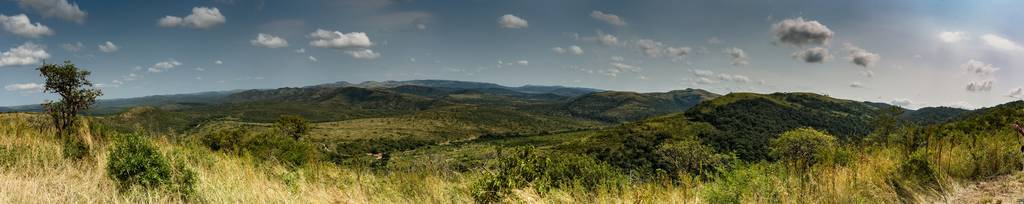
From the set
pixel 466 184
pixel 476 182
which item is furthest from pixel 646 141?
pixel 476 182

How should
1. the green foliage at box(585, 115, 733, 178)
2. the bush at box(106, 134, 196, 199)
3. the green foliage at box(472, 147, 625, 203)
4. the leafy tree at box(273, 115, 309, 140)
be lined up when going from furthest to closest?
the green foliage at box(585, 115, 733, 178), the leafy tree at box(273, 115, 309, 140), the green foliage at box(472, 147, 625, 203), the bush at box(106, 134, 196, 199)

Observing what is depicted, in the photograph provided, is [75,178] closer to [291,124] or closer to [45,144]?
[45,144]

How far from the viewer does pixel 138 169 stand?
20.9 ft

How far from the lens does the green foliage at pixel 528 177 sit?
20.8 ft

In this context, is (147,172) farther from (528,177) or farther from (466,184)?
(528,177)

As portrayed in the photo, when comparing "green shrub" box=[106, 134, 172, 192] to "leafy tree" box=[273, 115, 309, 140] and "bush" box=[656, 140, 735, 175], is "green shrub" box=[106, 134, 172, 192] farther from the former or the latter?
"leafy tree" box=[273, 115, 309, 140]

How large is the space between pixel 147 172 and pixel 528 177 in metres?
4.94

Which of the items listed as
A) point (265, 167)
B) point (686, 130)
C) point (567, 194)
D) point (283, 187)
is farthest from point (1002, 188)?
point (686, 130)

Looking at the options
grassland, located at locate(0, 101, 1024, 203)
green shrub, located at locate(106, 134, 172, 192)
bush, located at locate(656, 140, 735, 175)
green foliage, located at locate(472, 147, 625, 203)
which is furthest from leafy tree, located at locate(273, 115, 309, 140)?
green foliage, located at locate(472, 147, 625, 203)

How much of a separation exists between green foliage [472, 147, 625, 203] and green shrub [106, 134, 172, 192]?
13.0 ft

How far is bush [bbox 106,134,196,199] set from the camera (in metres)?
6.12

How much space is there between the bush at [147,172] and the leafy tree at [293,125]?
6921 cm

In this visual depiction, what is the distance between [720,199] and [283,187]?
18.4ft

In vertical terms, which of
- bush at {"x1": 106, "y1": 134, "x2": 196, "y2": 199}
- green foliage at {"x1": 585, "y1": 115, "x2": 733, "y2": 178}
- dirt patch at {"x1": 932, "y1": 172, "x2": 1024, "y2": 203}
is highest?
bush at {"x1": 106, "y1": 134, "x2": 196, "y2": 199}
